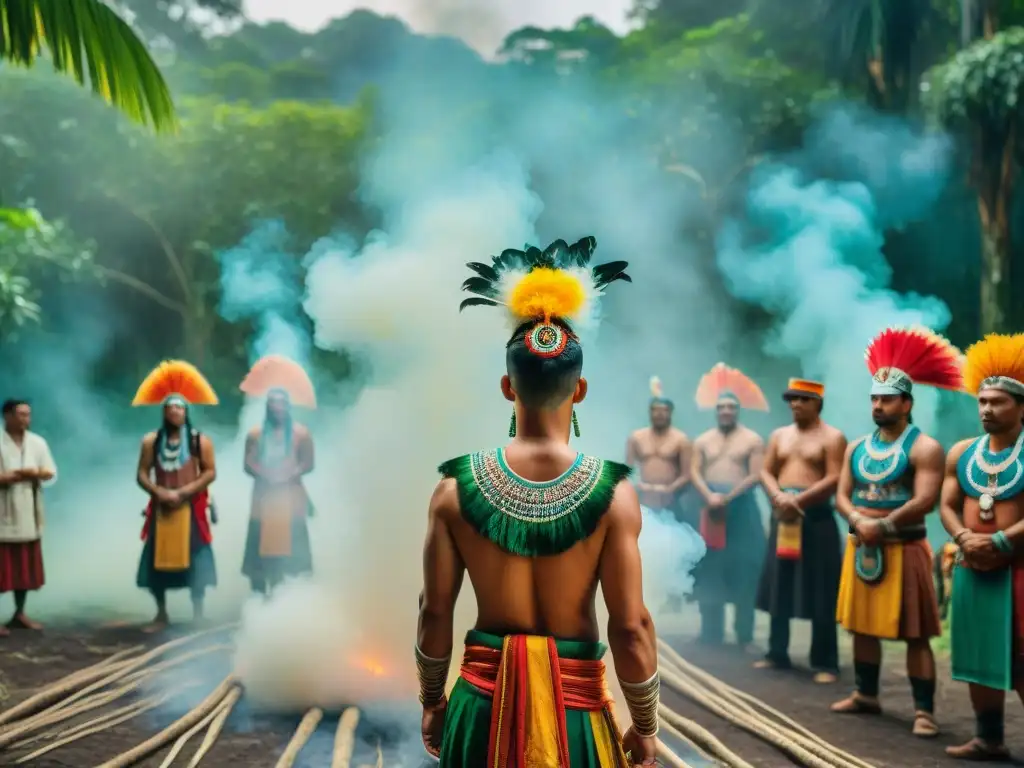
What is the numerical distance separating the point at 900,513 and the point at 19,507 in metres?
6.70

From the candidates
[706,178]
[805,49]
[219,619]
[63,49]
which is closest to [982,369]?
[63,49]

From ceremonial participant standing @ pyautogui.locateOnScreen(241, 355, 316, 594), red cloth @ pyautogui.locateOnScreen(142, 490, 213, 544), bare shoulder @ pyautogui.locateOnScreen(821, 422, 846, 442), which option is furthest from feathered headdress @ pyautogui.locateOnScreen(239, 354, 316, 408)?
bare shoulder @ pyautogui.locateOnScreen(821, 422, 846, 442)

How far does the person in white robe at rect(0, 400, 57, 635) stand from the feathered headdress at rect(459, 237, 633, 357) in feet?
21.2

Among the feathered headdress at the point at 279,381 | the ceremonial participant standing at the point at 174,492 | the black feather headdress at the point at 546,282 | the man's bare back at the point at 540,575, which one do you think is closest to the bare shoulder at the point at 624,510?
the man's bare back at the point at 540,575

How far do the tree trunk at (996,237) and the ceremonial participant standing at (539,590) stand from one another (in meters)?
13.2

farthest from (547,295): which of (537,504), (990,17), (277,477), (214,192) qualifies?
(214,192)

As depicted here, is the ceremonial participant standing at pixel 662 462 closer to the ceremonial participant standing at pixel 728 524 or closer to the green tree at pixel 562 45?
the ceremonial participant standing at pixel 728 524

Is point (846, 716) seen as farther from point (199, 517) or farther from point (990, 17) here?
point (990, 17)

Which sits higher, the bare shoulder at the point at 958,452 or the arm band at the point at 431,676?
the bare shoulder at the point at 958,452

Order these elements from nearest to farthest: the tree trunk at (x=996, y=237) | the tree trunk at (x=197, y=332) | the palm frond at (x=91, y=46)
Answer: the palm frond at (x=91, y=46)
the tree trunk at (x=996, y=237)
the tree trunk at (x=197, y=332)

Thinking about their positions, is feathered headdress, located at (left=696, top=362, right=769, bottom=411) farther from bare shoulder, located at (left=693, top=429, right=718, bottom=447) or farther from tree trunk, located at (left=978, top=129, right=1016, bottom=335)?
tree trunk, located at (left=978, top=129, right=1016, bottom=335)

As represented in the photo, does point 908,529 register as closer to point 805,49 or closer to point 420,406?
point 420,406

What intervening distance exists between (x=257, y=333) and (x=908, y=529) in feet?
51.6

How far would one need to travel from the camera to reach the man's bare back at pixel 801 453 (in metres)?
7.08
